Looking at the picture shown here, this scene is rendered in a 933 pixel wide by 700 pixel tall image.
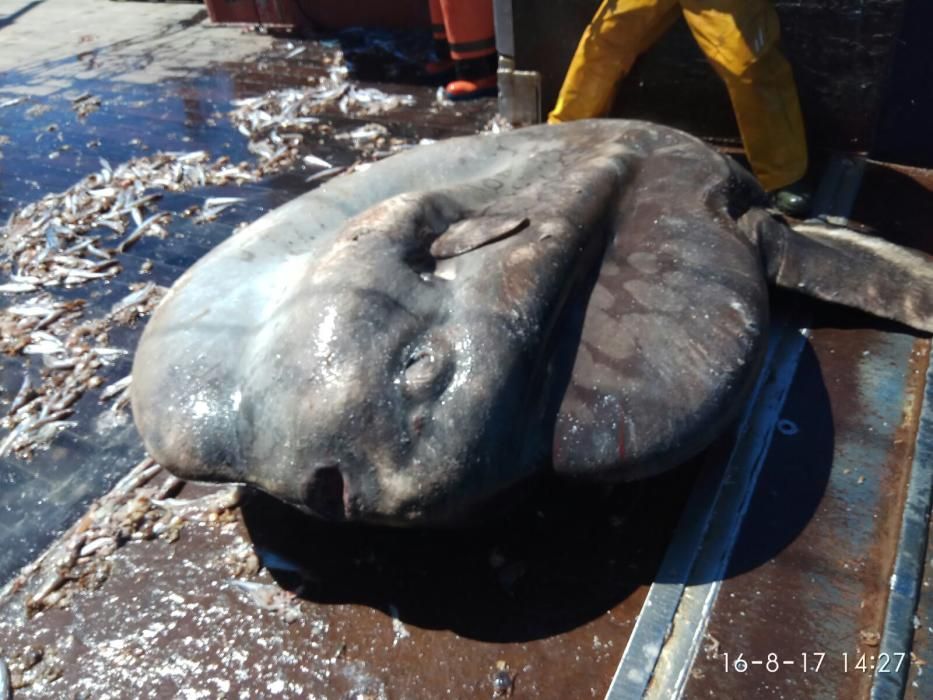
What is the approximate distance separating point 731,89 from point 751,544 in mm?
2808

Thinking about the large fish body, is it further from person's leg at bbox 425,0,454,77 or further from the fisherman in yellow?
person's leg at bbox 425,0,454,77

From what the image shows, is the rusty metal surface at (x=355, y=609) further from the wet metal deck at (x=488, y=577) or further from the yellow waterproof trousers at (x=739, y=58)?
the yellow waterproof trousers at (x=739, y=58)

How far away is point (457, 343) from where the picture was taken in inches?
100

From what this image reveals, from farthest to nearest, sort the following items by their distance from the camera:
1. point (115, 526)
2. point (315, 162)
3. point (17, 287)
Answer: point (315, 162), point (17, 287), point (115, 526)

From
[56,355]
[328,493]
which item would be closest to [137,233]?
[56,355]

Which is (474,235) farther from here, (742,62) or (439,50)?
(439,50)

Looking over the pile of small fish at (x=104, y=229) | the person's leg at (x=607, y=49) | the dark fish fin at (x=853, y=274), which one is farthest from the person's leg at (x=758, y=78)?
the pile of small fish at (x=104, y=229)

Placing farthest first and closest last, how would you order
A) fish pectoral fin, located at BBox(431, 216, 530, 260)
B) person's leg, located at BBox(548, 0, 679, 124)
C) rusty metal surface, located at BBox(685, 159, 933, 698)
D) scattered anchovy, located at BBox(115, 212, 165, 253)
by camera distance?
scattered anchovy, located at BBox(115, 212, 165, 253) < person's leg, located at BBox(548, 0, 679, 124) < fish pectoral fin, located at BBox(431, 216, 530, 260) < rusty metal surface, located at BBox(685, 159, 933, 698)

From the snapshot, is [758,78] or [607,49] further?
[607,49]

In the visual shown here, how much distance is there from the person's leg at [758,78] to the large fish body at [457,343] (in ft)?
4.28

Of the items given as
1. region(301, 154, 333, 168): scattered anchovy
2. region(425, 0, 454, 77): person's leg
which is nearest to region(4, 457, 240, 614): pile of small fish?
region(301, 154, 333, 168): scattered anchovy

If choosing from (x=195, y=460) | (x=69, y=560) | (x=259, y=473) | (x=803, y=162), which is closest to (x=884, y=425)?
(x=803, y=162)

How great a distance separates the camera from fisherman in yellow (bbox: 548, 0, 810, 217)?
14.2 feet

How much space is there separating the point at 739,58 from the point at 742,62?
3cm
